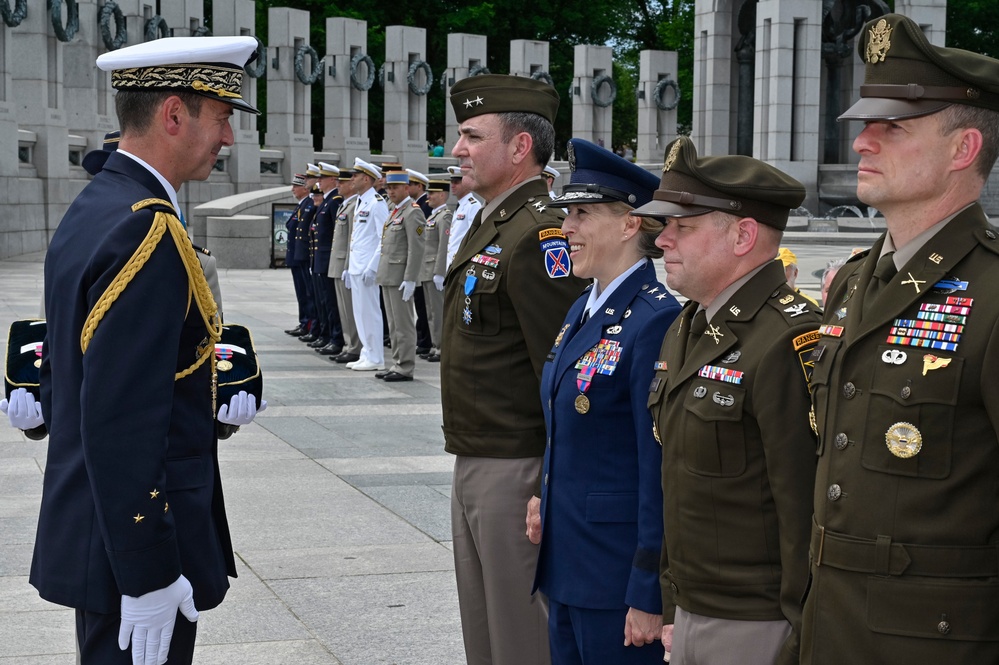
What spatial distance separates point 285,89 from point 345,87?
5.84ft

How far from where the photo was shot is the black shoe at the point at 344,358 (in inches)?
582

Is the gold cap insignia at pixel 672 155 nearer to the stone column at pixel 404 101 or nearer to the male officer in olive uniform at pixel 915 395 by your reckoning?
the male officer in olive uniform at pixel 915 395

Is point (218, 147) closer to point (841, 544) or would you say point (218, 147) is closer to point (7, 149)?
point (841, 544)

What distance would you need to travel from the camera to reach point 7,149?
2603cm

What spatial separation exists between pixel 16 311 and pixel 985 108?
16.2 metres

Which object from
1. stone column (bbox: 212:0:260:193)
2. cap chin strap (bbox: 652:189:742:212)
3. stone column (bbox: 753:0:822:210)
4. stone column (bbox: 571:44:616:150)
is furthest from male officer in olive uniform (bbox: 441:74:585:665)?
stone column (bbox: 571:44:616:150)

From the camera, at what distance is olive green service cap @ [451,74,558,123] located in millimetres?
4328

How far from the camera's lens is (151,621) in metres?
3.05

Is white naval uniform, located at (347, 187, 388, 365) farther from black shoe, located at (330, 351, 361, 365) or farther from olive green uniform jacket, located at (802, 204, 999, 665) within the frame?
olive green uniform jacket, located at (802, 204, 999, 665)

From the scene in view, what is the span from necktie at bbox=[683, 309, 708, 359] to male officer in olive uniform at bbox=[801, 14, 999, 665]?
441 millimetres

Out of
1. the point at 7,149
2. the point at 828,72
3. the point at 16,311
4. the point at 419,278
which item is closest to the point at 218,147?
the point at 419,278

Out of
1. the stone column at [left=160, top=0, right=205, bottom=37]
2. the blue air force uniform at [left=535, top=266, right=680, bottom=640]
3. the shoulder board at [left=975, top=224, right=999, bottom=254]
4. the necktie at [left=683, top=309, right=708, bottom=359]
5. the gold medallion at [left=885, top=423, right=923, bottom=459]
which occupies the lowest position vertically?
the blue air force uniform at [left=535, top=266, right=680, bottom=640]

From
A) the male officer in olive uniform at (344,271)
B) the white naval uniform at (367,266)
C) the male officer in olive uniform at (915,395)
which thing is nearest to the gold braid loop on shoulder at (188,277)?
the male officer in olive uniform at (915,395)

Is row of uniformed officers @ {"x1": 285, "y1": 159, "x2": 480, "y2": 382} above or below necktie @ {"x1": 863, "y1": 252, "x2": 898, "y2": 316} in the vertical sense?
below
